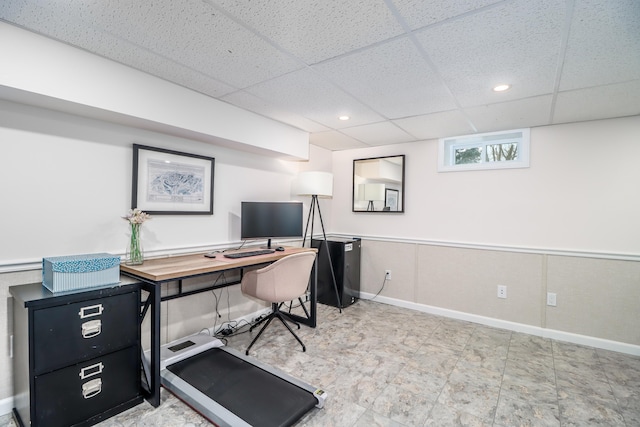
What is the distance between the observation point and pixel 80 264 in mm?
1749

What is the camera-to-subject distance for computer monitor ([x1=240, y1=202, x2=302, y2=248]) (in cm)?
301

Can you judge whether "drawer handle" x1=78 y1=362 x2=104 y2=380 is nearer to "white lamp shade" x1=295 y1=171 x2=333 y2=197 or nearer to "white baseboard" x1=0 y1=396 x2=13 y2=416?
"white baseboard" x1=0 y1=396 x2=13 y2=416

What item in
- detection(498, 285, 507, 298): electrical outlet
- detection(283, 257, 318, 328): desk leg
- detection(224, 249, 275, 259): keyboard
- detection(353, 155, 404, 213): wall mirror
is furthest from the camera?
detection(353, 155, 404, 213): wall mirror

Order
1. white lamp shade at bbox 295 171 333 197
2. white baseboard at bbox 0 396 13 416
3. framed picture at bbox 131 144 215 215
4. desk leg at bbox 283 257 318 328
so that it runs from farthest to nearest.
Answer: white lamp shade at bbox 295 171 333 197
desk leg at bbox 283 257 318 328
framed picture at bbox 131 144 215 215
white baseboard at bbox 0 396 13 416

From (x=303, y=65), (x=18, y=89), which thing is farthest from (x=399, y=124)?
(x=18, y=89)

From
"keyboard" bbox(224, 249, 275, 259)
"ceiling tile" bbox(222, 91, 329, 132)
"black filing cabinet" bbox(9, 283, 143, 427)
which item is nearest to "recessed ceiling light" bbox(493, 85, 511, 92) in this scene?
"ceiling tile" bbox(222, 91, 329, 132)

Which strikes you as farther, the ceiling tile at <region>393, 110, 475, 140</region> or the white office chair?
the ceiling tile at <region>393, 110, 475, 140</region>

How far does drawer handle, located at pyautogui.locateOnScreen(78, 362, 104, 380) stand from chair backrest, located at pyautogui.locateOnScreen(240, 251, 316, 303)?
112cm

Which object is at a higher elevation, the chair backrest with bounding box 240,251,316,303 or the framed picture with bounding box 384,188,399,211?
the framed picture with bounding box 384,188,399,211

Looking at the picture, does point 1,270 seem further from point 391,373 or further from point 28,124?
point 391,373

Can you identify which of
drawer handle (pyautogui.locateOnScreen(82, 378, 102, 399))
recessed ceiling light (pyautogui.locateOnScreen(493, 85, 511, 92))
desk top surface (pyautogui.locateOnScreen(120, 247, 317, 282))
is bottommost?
drawer handle (pyautogui.locateOnScreen(82, 378, 102, 399))

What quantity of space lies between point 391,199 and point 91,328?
334 centimetres

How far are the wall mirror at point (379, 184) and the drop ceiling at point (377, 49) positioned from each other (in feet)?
4.35

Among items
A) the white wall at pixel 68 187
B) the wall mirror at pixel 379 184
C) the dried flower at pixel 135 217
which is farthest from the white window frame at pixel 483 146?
the dried flower at pixel 135 217
